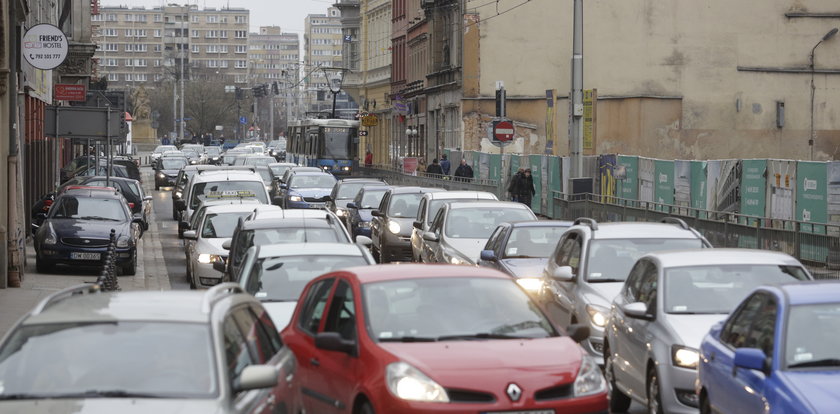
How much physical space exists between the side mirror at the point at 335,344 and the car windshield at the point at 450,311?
0.52 ft

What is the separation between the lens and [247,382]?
6.81 meters

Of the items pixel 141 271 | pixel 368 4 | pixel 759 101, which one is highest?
pixel 368 4

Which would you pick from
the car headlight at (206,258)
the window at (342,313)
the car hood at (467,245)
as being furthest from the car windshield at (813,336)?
the car headlight at (206,258)

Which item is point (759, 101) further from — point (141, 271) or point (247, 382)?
point (247, 382)

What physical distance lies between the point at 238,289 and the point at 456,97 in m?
53.8

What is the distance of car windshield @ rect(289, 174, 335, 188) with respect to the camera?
40.5 meters

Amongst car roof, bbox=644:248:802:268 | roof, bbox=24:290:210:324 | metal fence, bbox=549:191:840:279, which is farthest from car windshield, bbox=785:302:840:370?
metal fence, bbox=549:191:840:279

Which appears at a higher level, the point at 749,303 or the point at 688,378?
the point at 749,303

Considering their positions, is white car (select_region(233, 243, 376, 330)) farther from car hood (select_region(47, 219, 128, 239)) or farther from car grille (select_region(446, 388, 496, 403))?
car hood (select_region(47, 219, 128, 239))

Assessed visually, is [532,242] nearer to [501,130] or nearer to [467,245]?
[467,245]

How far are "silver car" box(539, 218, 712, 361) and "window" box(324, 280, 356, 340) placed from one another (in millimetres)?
4173

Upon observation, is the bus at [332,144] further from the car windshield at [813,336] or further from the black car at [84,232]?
the car windshield at [813,336]

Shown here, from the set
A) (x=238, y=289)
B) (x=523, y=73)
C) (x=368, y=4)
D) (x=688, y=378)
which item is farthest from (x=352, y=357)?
(x=368, y=4)

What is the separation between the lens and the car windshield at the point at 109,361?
22.0ft
